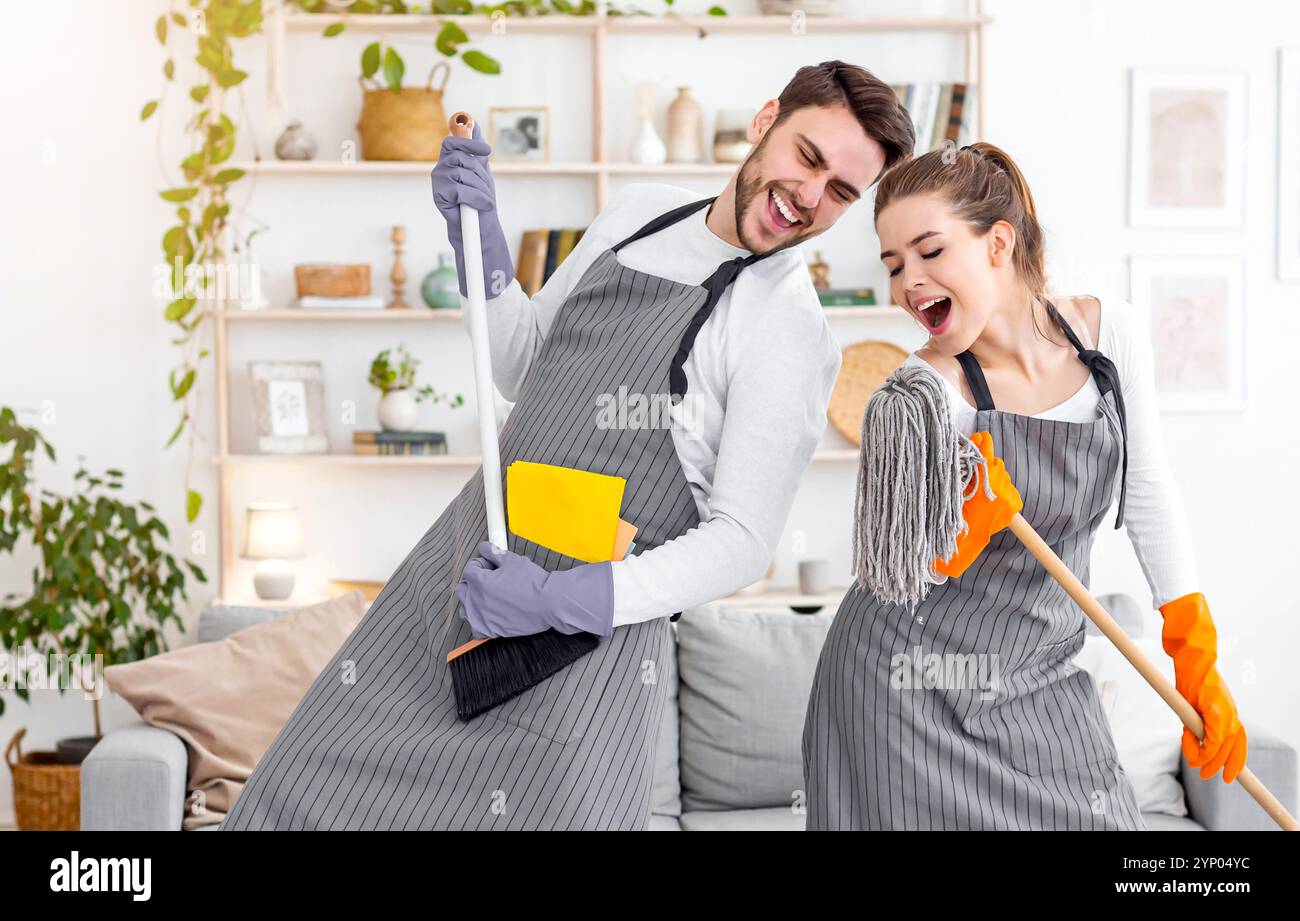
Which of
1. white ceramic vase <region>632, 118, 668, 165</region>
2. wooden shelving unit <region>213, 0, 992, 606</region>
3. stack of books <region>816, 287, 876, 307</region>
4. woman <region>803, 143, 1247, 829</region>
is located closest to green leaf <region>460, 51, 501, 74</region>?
wooden shelving unit <region>213, 0, 992, 606</region>

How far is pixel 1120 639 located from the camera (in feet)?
4.63

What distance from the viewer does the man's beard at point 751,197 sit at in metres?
1.42

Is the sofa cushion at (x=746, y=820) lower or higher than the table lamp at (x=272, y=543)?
lower

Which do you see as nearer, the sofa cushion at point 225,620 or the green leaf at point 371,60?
the sofa cushion at point 225,620

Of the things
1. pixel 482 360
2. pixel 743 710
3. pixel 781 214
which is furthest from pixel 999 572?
pixel 743 710

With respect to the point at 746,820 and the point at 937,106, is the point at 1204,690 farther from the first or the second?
the point at 937,106

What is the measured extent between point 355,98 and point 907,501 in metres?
A: 2.85

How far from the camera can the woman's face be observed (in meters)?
1.35

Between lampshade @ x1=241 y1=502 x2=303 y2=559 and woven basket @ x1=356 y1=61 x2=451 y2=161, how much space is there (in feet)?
3.46

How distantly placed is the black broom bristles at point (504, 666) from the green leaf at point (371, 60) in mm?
2581

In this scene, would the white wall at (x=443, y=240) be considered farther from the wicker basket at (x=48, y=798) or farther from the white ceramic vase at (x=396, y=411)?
→ the wicker basket at (x=48, y=798)

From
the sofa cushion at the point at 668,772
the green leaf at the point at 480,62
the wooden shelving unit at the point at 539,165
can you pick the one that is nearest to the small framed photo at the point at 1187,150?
the wooden shelving unit at the point at 539,165
